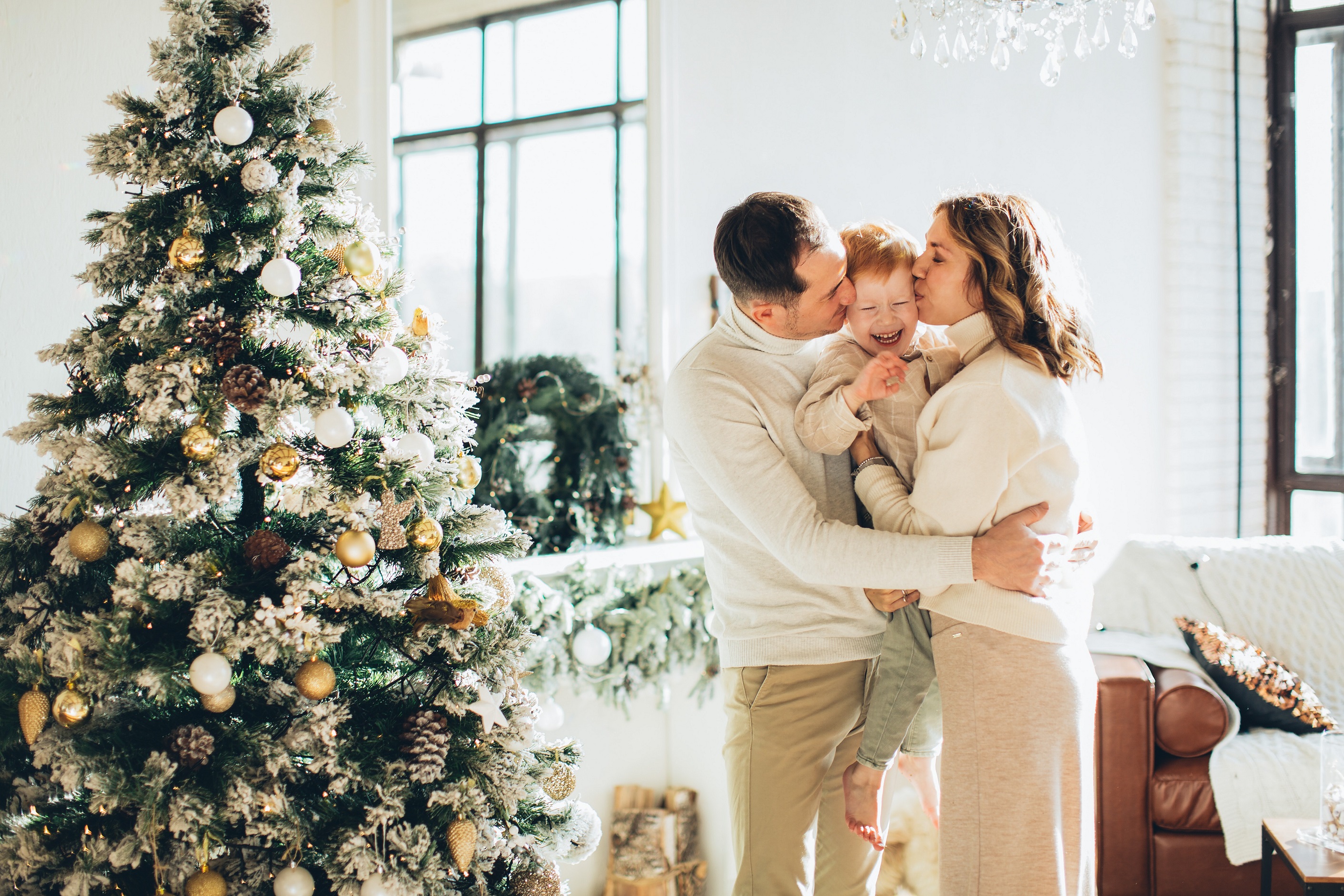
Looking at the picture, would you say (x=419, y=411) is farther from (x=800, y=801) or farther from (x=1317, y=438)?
(x=1317, y=438)

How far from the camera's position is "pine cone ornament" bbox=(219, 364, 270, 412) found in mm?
1316

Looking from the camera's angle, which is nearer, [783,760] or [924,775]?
[783,760]

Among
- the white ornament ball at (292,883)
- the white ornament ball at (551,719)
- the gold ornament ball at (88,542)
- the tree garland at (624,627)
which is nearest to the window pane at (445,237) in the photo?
the tree garland at (624,627)

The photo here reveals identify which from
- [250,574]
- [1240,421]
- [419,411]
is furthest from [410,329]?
[1240,421]

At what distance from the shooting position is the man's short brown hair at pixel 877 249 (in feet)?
5.37

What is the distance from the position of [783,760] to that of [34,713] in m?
1.08

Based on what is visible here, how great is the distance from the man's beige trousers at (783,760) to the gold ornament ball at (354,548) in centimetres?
65

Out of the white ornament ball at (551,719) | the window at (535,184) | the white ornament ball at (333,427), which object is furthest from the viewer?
the window at (535,184)

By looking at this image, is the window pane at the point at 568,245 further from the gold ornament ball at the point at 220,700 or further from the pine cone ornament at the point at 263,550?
the gold ornament ball at the point at 220,700

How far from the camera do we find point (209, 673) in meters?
1.27

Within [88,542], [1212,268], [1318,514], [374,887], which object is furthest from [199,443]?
[1318,514]

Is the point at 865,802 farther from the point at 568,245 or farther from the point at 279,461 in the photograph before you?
the point at 568,245

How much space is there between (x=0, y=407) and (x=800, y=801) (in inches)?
61.4

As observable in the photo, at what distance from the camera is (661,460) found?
3004mm
